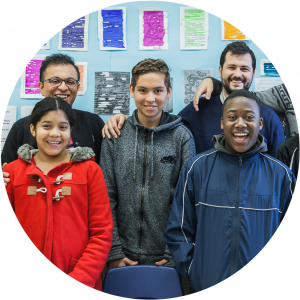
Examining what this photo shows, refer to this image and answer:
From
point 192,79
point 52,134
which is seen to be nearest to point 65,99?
point 52,134

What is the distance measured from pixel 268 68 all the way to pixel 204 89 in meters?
0.41

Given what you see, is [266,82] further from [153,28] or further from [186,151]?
[153,28]

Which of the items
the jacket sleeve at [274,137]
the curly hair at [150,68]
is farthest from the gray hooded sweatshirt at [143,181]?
the jacket sleeve at [274,137]

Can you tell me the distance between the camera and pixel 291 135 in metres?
1.81

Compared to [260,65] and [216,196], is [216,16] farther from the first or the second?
[216,196]

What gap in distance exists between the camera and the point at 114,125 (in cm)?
179

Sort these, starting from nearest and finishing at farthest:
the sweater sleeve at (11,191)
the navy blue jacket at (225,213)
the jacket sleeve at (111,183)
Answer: the navy blue jacket at (225,213) < the sweater sleeve at (11,191) < the jacket sleeve at (111,183)

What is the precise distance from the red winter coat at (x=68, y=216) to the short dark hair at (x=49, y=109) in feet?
0.62

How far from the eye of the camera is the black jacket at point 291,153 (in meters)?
1.72

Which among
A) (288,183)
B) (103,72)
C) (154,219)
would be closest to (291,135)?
(288,183)

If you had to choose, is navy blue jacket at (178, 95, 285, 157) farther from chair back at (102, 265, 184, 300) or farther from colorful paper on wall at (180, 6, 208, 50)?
chair back at (102, 265, 184, 300)

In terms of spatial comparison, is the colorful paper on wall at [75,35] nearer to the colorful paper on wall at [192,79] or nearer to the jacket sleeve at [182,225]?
the colorful paper on wall at [192,79]

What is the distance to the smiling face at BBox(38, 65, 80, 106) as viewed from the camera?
70.2 inches

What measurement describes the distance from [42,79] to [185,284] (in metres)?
1.47
